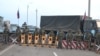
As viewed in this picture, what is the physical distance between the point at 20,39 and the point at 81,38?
6.73 m

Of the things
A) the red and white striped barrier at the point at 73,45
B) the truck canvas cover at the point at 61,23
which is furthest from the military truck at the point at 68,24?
the red and white striped barrier at the point at 73,45

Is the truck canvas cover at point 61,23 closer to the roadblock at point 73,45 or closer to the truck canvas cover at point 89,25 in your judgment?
the truck canvas cover at point 89,25

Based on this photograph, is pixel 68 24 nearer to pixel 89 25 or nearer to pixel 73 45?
pixel 89 25

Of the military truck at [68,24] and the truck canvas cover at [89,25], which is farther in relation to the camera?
the military truck at [68,24]

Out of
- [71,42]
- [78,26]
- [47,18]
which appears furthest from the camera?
[47,18]

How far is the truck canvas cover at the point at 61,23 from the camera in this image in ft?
136

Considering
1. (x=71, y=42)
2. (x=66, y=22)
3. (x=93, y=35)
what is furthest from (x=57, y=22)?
(x=71, y=42)

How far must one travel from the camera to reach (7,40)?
3888 centimetres

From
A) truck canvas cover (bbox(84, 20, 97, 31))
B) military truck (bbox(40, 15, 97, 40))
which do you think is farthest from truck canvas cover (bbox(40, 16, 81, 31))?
truck canvas cover (bbox(84, 20, 97, 31))

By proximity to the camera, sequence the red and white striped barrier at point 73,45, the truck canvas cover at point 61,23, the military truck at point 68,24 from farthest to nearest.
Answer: the truck canvas cover at point 61,23 < the military truck at point 68,24 < the red and white striped barrier at point 73,45

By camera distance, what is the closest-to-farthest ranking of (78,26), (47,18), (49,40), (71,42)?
(71,42) < (49,40) < (78,26) < (47,18)

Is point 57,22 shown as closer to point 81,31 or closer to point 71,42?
point 81,31

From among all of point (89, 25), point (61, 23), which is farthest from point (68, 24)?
point (89, 25)

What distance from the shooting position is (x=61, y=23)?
42875 mm
